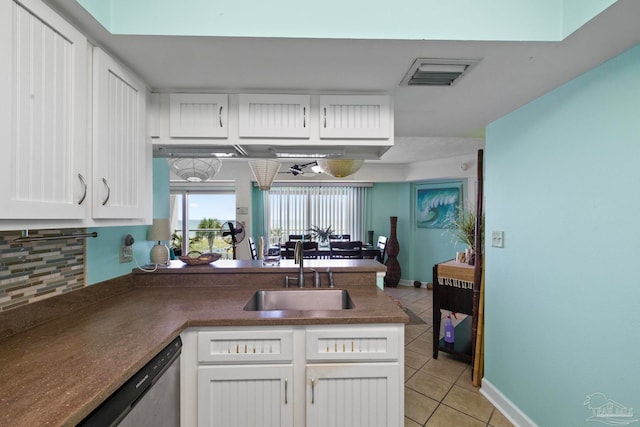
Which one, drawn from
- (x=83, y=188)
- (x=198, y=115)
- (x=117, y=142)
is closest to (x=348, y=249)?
(x=198, y=115)

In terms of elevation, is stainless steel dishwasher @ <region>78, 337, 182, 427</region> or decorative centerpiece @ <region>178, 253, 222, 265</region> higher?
decorative centerpiece @ <region>178, 253, 222, 265</region>

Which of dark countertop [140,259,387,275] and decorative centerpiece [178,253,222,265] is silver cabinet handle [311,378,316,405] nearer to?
dark countertop [140,259,387,275]

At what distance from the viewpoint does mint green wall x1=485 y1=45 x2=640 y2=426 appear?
3.84ft

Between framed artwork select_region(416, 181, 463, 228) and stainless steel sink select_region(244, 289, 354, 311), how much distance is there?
3.67 meters

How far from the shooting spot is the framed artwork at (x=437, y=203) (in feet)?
15.7

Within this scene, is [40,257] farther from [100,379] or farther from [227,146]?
[227,146]

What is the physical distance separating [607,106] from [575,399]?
1424mm

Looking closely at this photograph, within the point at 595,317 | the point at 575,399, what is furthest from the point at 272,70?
the point at 575,399

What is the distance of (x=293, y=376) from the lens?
1279 millimetres

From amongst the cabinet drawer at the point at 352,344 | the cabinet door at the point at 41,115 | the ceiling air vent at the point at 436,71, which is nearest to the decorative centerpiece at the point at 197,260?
the cabinet door at the point at 41,115

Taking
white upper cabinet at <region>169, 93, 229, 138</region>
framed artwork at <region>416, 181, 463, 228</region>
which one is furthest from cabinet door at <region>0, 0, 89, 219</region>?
framed artwork at <region>416, 181, 463, 228</region>

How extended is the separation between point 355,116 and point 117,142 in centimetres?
121

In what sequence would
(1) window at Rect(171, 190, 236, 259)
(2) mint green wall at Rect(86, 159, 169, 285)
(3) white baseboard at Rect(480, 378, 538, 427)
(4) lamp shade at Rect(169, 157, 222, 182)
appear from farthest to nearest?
1. (1) window at Rect(171, 190, 236, 259)
2. (4) lamp shade at Rect(169, 157, 222, 182)
3. (3) white baseboard at Rect(480, 378, 538, 427)
4. (2) mint green wall at Rect(86, 159, 169, 285)

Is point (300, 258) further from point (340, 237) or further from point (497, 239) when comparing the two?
point (340, 237)
